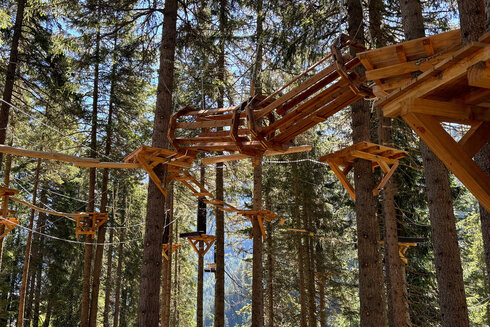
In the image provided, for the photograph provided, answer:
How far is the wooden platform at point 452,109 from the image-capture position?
2127 millimetres

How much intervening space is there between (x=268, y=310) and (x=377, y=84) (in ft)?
51.4

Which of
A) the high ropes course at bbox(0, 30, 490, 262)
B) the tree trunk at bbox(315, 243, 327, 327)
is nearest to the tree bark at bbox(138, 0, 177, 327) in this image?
the high ropes course at bbox(0, 30, 490, 262)

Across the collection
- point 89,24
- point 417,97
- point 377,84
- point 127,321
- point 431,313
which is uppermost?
point 89,24

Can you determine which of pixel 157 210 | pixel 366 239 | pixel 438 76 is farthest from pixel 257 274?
pixel 438 76

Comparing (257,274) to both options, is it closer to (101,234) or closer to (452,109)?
(101,234)

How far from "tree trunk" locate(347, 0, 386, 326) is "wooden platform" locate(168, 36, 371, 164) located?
149 cm

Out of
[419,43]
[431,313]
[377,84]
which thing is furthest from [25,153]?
[431,313]

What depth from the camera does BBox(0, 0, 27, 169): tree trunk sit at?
1064cm

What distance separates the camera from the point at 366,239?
5883 millimetres

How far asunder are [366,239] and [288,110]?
2.37 m

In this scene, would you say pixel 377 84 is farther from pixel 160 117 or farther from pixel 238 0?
Result: pixel 238 0

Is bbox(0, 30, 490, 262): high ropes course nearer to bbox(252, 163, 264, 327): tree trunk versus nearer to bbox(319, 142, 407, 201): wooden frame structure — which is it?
bbox(319, 142, 407, 201): wooden frame structure

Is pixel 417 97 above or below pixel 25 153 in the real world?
below

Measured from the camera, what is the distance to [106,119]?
14.2 meters
